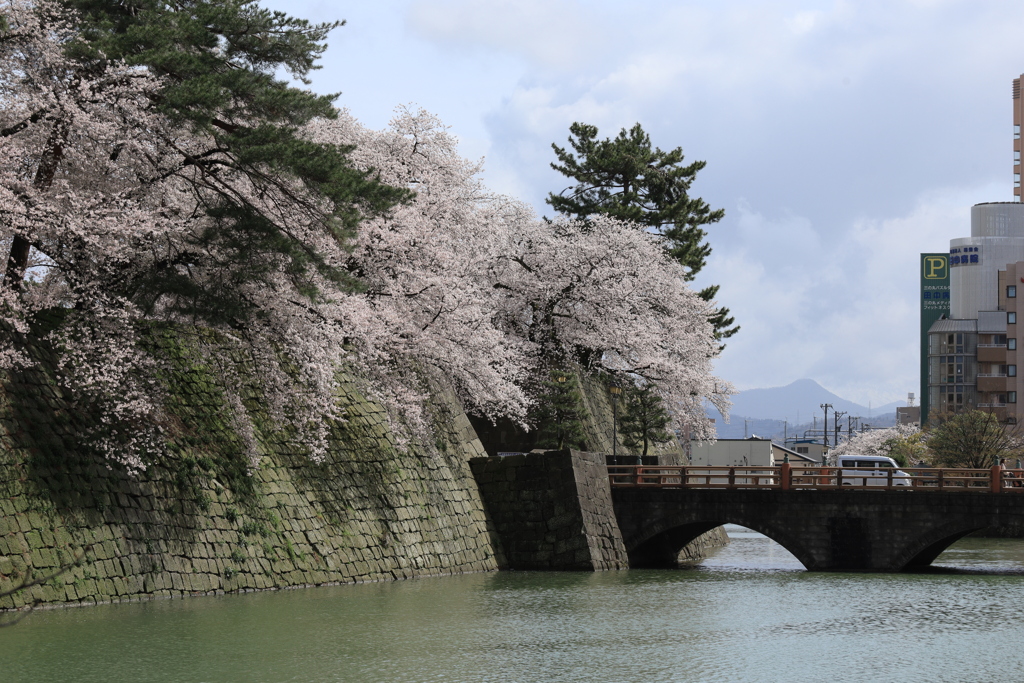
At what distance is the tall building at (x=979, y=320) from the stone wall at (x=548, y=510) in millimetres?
66992

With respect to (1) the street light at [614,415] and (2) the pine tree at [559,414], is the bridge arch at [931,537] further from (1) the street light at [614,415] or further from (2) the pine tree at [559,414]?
(1) the street light at [614,415]

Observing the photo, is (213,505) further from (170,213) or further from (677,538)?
Answer: (677,538)

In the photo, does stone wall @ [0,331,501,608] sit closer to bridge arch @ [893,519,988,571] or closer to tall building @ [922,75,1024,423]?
bridge arch @ [893,519,988,571]

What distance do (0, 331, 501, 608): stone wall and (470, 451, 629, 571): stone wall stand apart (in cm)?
65

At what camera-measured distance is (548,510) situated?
3070cm

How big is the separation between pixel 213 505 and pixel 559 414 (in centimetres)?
1869

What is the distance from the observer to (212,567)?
69.1 ft

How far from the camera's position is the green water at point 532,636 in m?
15.3

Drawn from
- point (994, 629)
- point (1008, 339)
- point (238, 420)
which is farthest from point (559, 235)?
point (1008, 339)

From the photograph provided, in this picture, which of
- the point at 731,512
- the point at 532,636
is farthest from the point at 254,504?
the point at 731,512

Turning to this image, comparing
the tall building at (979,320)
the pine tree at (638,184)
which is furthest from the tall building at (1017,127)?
the pine tree at (638,184)

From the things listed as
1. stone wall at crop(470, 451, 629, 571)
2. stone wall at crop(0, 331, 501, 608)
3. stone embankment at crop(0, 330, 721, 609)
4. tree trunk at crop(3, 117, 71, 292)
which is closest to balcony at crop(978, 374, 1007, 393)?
stone embankment at crop(0, 330, 721, 609)

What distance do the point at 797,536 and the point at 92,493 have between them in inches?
808

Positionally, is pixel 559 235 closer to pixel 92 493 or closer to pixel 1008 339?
pixel 92 493
